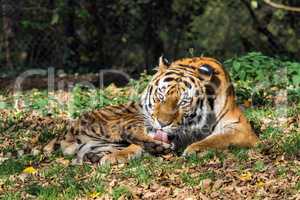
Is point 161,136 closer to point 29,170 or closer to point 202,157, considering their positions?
point 202,157

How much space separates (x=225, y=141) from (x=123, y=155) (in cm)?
99

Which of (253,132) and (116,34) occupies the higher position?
(116,34)

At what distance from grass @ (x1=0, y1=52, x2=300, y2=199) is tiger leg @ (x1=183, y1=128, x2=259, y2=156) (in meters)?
0.09

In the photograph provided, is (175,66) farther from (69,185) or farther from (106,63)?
(106,63)

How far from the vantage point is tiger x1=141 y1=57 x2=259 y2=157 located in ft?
23.7

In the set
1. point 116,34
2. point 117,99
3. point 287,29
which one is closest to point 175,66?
point 117,99

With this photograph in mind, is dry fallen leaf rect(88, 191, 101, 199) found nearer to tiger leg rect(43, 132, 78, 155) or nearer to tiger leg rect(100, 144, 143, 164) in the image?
tiger leg rect(100, 144, 143, 164)

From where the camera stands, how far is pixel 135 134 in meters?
7.38

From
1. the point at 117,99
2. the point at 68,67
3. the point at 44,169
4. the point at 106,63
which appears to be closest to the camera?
the point at 44,169

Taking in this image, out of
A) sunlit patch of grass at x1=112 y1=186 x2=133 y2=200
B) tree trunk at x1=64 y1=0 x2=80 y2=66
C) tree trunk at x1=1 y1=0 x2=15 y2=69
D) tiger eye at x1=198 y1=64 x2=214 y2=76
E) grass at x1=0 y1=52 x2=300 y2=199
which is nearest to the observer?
sunlit patch of grass at x1=112 y1=186 x2=133 y2=200

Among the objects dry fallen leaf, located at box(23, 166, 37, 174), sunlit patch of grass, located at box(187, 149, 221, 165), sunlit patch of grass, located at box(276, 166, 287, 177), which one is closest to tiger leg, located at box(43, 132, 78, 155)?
dry fallen leaf, located at box(23, 166, 37, 174)

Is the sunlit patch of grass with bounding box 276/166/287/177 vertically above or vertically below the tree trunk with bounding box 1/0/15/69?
below

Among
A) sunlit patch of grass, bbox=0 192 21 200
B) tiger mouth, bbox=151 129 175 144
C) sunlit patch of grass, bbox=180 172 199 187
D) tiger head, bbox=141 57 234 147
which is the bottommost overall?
sunlit patch of grass, bbox=0 192 21 200

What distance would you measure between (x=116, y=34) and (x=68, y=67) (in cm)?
191
